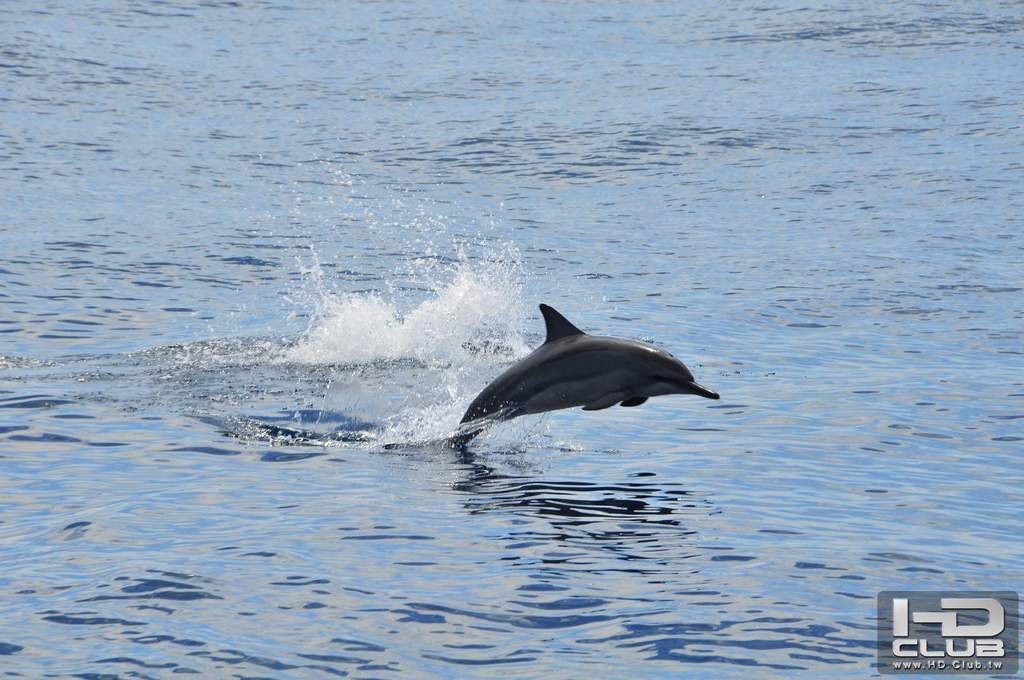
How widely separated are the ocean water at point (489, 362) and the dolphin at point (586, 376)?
63cm

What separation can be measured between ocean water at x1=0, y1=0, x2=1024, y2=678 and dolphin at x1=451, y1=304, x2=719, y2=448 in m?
0.63

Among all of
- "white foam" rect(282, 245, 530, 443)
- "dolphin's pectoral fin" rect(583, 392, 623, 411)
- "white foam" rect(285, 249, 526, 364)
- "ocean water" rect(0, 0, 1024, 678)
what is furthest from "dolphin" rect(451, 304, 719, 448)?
"white foam" rect(285, 249, 526, 364)

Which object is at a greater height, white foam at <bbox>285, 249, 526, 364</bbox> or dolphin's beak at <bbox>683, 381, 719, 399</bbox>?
dolphin's beak at <bbox>683, 381, 719, 399</bbox>

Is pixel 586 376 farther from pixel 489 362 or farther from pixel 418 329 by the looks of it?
pixel 418 329

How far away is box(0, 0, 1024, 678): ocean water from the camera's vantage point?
968 centimetres

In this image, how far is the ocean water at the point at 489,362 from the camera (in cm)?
968

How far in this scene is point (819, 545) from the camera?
1118 cm

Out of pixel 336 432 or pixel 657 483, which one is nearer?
pixel 657 483

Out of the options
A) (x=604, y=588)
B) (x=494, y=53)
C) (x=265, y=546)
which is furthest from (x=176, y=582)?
(x=494, y=53)

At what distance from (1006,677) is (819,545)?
8.80ft

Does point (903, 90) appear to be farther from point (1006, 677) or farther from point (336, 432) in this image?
point (1006, 677)

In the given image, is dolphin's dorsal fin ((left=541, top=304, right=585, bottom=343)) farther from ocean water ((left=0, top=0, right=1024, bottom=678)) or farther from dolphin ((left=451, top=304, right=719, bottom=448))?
ocean water ((left=0, top=0, right=1024, bottom=678))

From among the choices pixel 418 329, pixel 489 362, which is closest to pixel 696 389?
pixel 489 362

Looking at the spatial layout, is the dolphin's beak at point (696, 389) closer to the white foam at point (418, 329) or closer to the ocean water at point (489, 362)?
the ocean water at point (489, 362)
